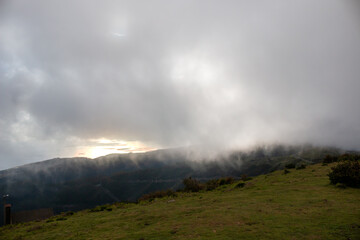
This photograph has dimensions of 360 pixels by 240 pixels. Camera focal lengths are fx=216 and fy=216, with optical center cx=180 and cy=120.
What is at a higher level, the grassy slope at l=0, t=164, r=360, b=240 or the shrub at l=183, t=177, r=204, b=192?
the grassy slope at l=0, t=164, r=360, b=240

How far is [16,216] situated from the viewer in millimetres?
31859

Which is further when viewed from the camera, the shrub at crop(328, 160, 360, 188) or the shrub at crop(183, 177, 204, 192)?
the shrub at crop(183, 177, 204, 192)

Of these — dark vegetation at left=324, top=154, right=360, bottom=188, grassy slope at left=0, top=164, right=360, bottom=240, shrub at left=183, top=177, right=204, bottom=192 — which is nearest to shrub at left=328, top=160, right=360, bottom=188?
dark vegetation at left=324, top=154, right=360, bottom=188

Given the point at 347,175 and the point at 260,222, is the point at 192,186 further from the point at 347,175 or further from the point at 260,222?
the point at 260,222

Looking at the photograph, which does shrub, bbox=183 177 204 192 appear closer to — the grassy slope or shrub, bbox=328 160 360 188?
the grassy slope

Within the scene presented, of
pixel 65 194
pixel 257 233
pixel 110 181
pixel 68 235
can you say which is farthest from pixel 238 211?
pixel 65 194

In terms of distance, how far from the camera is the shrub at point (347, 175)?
15.3m

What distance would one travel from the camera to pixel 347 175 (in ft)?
51.7

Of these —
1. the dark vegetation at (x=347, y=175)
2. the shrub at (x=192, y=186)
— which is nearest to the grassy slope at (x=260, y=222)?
the dark vegetation at (x=347, y=175)

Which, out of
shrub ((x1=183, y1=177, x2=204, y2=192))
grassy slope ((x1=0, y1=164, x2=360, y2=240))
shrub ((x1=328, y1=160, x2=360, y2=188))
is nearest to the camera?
grassy slope ((x1=0, y1=164, x2=360, y2=240))

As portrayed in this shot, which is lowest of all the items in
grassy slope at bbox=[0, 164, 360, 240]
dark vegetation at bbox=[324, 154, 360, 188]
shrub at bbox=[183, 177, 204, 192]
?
shrub at bbox=[183, 177, 204, 192]

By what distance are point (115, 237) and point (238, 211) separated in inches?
265

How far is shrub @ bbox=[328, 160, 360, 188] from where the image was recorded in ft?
50.1

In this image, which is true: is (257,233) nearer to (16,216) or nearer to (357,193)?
(357,193)
